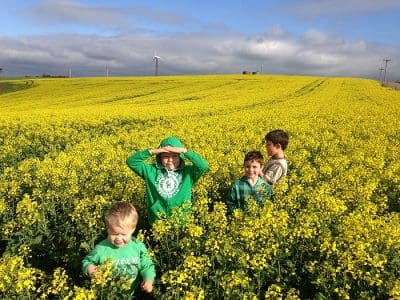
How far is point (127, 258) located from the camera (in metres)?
→ 4.81

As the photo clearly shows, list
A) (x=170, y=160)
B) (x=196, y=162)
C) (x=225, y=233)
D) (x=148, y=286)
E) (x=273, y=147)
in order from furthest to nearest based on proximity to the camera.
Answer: (x=273, y=147), (x=170, y=160), (x=196, y=162), (x=225, y=233), (x=148, y=286)

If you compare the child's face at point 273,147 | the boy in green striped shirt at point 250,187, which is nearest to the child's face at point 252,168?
the boy in green striped shirt at point 250,187

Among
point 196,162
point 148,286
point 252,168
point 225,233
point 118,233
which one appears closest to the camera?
point 148,286

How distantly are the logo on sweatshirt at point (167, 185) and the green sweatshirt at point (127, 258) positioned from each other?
4.95 ft

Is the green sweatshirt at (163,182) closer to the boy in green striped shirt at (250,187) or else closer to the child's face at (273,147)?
the boy in green striped shirt at (250,187)

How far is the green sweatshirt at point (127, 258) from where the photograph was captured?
15.5ft

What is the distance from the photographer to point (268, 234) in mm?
4973

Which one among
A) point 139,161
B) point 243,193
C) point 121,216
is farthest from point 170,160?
point 121,216

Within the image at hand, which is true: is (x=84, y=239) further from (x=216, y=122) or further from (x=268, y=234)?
(x=216, y=122)

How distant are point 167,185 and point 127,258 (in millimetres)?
1733

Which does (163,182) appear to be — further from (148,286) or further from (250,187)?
(148,286)

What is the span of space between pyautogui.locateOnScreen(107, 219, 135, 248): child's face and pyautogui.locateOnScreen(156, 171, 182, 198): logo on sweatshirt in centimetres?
154

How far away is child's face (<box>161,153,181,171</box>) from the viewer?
20.6 feet

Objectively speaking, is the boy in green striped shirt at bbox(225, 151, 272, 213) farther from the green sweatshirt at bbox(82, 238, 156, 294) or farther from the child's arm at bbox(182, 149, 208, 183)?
the green sweatshirt at bbox(82, 238, 156, 294)
